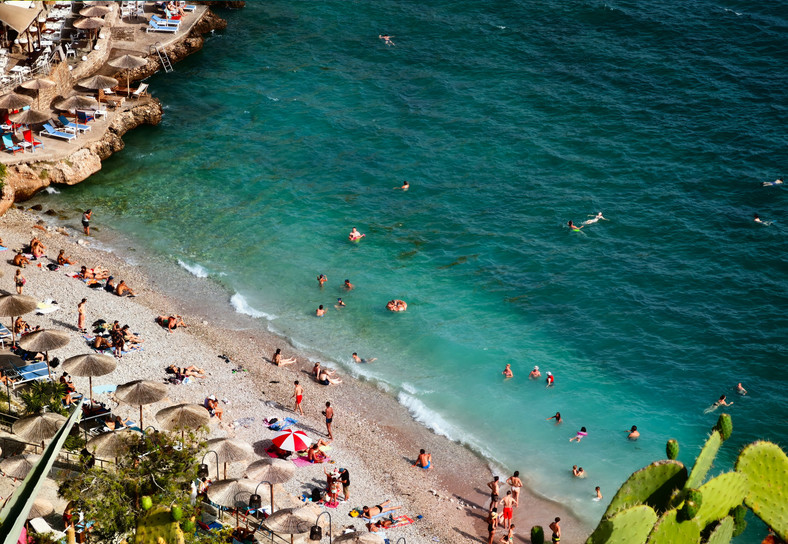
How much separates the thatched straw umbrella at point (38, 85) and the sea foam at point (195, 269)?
13.0 meters

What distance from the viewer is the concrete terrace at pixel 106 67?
45719mm

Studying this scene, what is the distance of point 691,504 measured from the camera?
37.7 ft

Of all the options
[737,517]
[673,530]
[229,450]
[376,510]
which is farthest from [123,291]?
[673,530]

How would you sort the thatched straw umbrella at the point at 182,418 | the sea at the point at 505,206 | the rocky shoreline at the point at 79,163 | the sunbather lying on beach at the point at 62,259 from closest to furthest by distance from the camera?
1. the thatched straw umbrella at the point at 182,418
2. the sea at the point at 505,206
3. the sunbather lying on beach at the point at 62,259
4. the rocky shoreline at the point at 79,163

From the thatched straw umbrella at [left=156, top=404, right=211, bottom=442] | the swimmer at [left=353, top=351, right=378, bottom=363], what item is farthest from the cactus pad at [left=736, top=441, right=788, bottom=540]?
the swimmer at [left=353, top=351, right=378, bottom=363]

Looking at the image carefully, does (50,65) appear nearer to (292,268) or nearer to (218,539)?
(292,268)

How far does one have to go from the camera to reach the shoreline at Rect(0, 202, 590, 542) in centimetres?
2936

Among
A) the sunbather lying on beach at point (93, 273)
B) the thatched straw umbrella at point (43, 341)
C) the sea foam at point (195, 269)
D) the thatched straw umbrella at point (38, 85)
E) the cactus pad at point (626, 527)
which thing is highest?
the cactus pad at point (626, 527)

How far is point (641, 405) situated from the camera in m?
34.9

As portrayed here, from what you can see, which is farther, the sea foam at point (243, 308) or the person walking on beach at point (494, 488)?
the sea foam at point (243, 308)

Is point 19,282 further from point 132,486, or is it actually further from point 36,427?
point 132,486

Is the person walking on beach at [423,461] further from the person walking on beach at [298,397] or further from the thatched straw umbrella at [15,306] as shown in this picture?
the thatched straw umbrella at [15,306]

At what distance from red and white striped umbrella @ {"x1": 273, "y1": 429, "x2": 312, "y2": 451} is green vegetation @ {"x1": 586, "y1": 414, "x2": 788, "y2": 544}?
17678mm

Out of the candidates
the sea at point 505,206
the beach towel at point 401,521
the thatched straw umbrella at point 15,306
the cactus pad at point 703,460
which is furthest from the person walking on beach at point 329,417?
the cactus pad at point 703,460
